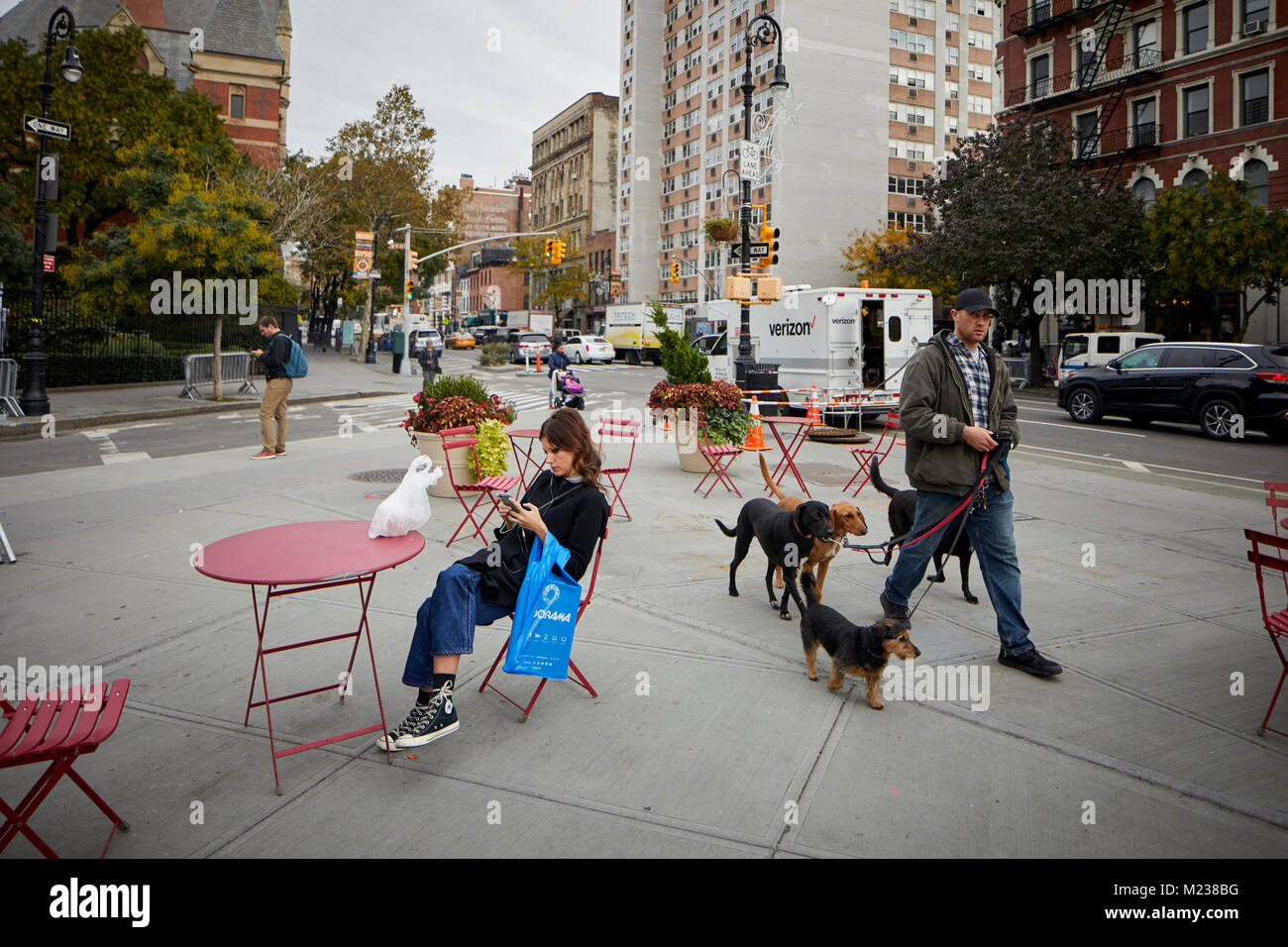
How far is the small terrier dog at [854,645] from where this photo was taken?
3.98 metres

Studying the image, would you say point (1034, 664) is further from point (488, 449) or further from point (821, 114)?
point (821, 114)

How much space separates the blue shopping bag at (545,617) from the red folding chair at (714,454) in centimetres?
603

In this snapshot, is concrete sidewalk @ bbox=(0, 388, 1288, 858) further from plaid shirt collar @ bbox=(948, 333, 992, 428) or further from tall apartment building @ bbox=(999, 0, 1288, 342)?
tall apartment building @ bbox=(999, 0, 1288, 342)

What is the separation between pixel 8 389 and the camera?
52.3 feet

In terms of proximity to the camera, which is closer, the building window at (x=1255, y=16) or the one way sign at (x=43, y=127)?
the one way sign at (x=43, y=127)

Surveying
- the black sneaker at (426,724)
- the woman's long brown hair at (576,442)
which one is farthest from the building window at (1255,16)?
the black sneaker at (426,724)

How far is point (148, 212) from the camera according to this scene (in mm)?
23375

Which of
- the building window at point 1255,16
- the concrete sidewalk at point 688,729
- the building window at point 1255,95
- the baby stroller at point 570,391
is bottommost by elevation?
the concrete sidewalk at point 688,729

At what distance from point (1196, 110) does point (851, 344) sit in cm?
2790

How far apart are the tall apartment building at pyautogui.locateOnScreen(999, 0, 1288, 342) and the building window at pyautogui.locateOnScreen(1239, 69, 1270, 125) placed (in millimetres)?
38

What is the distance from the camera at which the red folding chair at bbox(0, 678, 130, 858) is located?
2.60 metres
